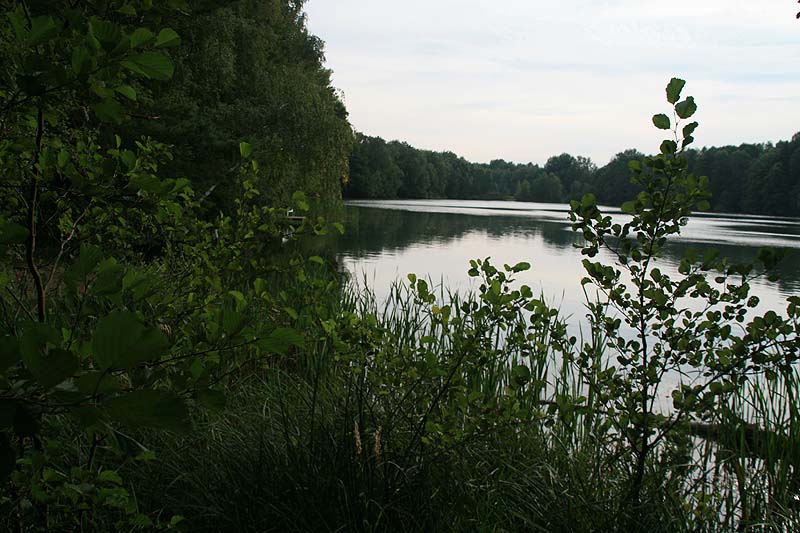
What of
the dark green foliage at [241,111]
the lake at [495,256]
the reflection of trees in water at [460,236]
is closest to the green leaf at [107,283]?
the lake at [495,256]

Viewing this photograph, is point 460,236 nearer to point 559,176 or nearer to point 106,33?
point 106,33

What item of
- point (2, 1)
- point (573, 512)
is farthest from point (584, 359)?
point (2, 1)

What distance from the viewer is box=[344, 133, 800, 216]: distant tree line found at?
212ft

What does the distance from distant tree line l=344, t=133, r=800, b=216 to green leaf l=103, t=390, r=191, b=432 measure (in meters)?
33.4

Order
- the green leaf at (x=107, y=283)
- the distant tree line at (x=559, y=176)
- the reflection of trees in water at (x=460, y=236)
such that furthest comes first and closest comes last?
the distant tree line at (x=559, y=176), the reflection of trees in water at (x=460, y=236), the green leaf at (x=107, y=283)

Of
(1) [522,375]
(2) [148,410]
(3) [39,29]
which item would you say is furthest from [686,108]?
(2) [148,410]

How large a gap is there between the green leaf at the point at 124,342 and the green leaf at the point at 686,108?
7.99ft

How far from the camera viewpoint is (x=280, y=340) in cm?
125

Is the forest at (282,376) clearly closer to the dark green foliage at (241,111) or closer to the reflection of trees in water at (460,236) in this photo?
the dark green foliage at (241,111)

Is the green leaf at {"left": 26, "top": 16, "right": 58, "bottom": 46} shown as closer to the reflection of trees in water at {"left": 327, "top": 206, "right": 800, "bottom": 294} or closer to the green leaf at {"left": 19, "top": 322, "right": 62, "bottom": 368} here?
the green leaf at {"left": 19, "top": 322, "right": 62, "bottom": 368}

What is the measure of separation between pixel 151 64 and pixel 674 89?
6.96 feet

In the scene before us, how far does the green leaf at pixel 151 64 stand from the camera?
110cm

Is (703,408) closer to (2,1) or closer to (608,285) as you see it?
(608,285)

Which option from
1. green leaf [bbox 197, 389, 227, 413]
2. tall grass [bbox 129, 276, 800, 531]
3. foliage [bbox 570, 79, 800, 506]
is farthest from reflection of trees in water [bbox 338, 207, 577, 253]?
green leaf [bbox 197, 389, 227, 413]
